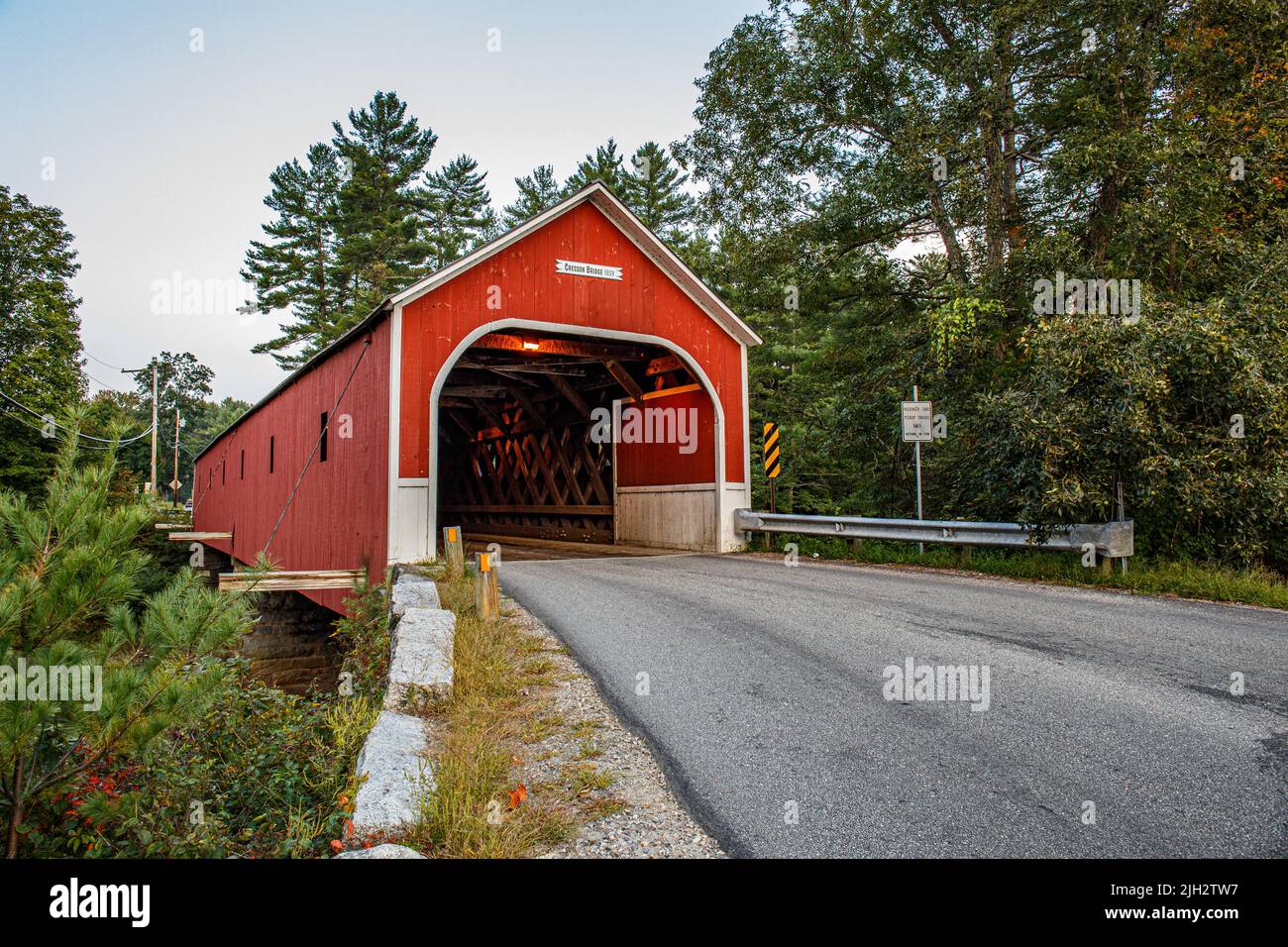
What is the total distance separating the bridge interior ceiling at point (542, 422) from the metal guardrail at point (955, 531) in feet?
10.2

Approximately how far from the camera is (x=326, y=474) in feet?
38.6

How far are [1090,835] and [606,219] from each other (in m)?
10.8

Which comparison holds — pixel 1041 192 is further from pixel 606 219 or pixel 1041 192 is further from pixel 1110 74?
pixel 606 219

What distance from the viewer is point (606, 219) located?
1143 centimetres

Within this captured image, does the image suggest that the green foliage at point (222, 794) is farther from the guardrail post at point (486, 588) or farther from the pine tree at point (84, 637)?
the guardrail post at point (486, 588)

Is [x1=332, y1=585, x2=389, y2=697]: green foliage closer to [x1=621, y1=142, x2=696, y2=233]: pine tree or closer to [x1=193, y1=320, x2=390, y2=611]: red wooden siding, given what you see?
[x1=193, y1=320, x2=390, y2=611]: red wooden siding

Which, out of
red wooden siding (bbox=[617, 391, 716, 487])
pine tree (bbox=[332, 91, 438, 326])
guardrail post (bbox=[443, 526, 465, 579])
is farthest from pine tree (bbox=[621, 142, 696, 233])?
guardrail post (bbox=[443, 526, 465, 579])

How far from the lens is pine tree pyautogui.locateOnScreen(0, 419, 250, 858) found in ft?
7.55

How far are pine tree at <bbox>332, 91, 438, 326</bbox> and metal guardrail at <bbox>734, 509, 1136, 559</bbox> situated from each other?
86.4 feet

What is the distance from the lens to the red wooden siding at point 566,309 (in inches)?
369

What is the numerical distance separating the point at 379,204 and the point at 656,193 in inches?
550

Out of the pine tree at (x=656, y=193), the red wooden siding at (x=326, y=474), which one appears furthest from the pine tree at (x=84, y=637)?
the pine tree at (x=656, y=193)

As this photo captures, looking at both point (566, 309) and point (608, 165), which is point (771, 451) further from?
point (608, 165)
